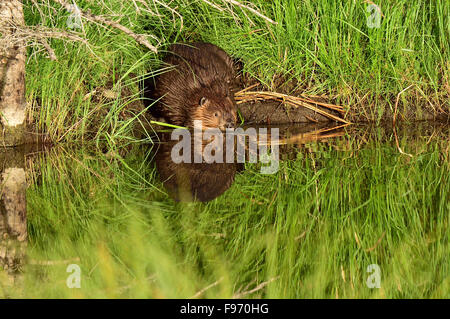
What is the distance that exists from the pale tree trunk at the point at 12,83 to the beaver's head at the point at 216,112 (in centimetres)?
168

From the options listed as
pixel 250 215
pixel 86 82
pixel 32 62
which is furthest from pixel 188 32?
pixel 250 215

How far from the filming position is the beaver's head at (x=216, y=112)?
590cm

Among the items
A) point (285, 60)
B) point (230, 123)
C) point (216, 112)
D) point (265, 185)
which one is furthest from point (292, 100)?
point (265, 185)

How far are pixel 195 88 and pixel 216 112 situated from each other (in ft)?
1.04

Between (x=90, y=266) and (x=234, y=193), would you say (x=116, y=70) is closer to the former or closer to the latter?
(x=234, y=193)

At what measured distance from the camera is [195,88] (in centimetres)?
597

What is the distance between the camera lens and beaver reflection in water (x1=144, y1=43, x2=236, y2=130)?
19.1 feet

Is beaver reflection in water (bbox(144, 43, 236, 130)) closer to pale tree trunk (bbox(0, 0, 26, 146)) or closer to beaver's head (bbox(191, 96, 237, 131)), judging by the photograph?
beaver's head (bbox(191, 96, 237, 131))

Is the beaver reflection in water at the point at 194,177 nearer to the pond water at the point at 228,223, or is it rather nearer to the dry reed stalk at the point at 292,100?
the pond water at the point at 228,223

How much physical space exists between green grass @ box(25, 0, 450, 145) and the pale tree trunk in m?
0.20

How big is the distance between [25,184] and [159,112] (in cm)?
219

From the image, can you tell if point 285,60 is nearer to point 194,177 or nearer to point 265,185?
point 194,177


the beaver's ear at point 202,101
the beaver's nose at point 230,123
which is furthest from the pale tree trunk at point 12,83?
Answer: the beaver's nose at point 230,123

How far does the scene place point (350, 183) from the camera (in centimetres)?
387
